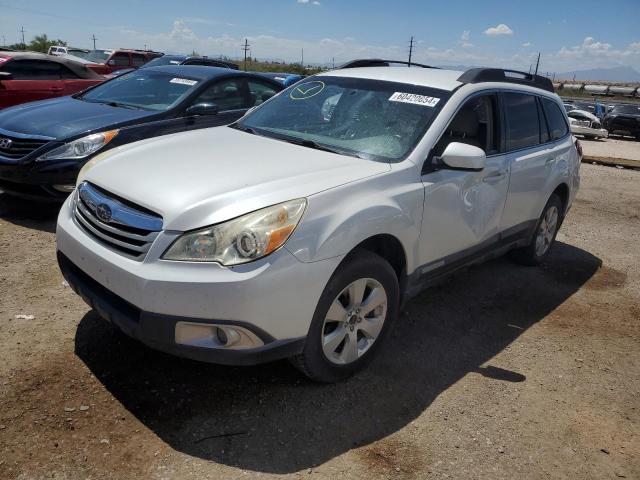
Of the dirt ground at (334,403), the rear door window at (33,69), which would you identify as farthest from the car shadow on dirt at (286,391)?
the rear door window at (33,69)

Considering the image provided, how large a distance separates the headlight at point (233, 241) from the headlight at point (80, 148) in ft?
10.1

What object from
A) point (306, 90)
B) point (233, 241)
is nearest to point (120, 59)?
point (306, 90)

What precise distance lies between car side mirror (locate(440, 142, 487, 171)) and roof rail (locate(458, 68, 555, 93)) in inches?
31.6

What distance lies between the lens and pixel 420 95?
11.8ft

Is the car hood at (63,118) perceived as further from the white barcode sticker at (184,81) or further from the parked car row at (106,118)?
the white barcode sticker at (184,81)

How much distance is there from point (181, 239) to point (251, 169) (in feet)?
2.08

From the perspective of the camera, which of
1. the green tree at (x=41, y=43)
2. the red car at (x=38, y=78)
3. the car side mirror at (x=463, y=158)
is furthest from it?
the green tree at (x=41, y=43)

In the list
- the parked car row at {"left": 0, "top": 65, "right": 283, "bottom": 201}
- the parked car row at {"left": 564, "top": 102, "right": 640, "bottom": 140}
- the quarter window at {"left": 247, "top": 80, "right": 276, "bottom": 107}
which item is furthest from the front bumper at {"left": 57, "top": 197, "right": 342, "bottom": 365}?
the parked car row at {"left": 564, "top": 102, "right": 640, "bottom": 140}

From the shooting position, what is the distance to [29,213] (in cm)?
552

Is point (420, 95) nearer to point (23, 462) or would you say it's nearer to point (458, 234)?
point (458, 234)

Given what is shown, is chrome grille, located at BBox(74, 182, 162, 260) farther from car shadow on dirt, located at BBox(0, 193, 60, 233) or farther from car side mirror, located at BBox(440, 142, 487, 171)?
car shadow on dirt, located at BBox(0, 193, 60, 233)

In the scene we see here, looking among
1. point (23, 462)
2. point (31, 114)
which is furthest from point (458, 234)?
point (31, 114)

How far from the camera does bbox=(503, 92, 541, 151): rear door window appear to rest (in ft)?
13.7

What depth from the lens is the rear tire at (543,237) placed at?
5.09 meters
